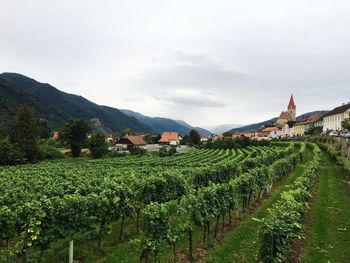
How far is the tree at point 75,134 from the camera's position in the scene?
268ft

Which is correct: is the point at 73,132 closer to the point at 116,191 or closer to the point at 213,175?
the point at 213,175

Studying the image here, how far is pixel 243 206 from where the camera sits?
21.5m

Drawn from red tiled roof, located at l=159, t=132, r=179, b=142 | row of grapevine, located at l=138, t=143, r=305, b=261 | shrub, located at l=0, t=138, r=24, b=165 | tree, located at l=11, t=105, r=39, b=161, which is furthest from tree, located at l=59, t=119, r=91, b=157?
red tiled roof, located at l=159, t=132, r=179, b=142

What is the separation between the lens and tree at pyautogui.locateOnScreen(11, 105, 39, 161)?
2761 inches

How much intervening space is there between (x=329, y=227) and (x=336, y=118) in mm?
92723

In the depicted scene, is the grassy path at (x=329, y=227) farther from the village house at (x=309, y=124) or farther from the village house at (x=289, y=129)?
the village house at (x=289, y=129)

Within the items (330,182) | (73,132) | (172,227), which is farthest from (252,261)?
(73,132)

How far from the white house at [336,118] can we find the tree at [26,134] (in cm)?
8073

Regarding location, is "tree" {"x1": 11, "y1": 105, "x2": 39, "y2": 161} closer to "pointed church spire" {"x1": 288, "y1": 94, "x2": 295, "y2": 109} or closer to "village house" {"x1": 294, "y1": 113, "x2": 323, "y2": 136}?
"village house" {"x1": 294, "y1": 113, "x2": 323, "y2": 136}

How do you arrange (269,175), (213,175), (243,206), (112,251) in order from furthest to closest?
(213,175)
(269,175)
(243,206)
(112,251)

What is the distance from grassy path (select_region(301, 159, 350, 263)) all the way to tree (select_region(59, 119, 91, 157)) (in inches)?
2560

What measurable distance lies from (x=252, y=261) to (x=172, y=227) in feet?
11.5

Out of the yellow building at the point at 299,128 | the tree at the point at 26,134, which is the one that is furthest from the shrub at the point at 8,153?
the yellow building at the point at 299,128

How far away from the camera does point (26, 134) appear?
71062 millimetres
